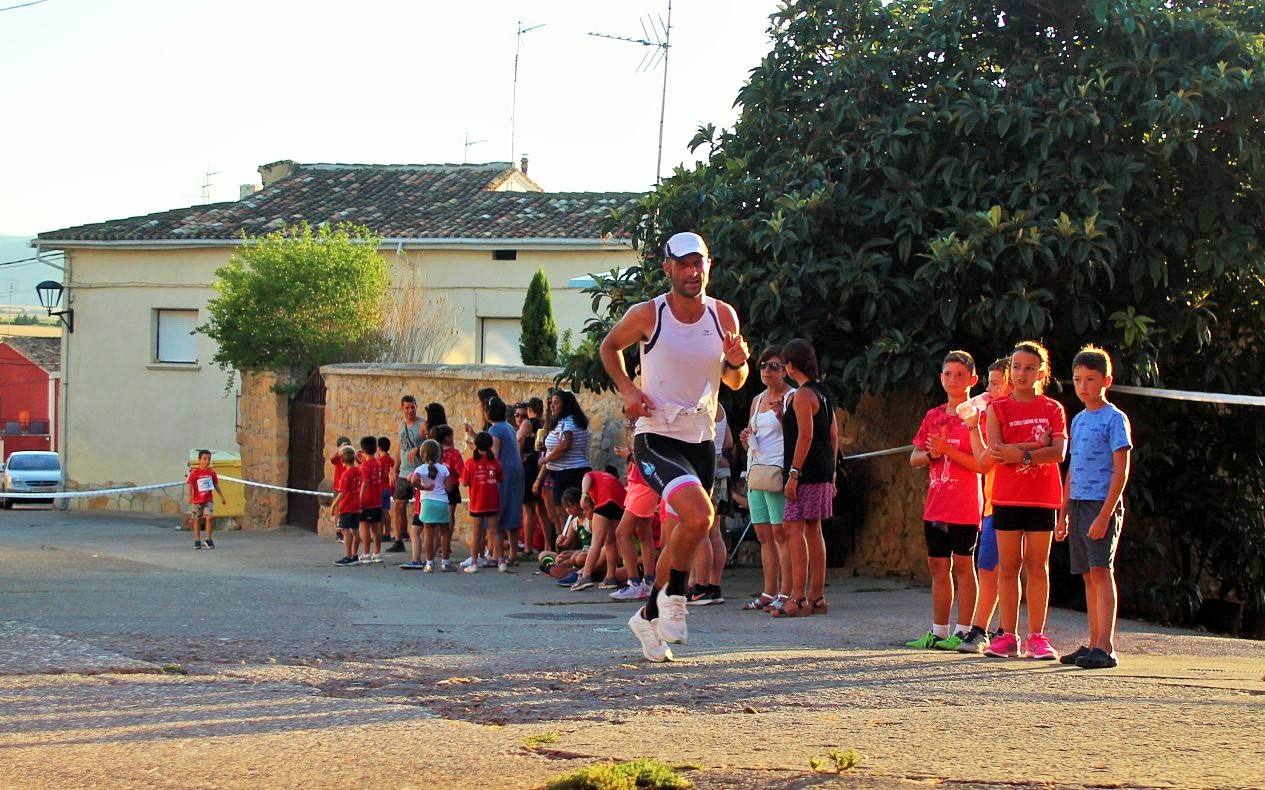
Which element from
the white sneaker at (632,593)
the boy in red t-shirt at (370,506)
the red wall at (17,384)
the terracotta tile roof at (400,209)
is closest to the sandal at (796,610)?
the white sneaker at (632,593)

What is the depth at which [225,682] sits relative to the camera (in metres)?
6.26

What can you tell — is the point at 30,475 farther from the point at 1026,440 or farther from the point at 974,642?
the point at 1026,440

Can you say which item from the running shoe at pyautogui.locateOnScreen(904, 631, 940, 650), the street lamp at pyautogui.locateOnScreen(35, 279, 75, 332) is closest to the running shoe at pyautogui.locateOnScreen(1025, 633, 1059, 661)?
the running shoe at pyautogui.locateOnScreen(904, 631, 940, 650)

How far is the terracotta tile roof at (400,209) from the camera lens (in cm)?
3297

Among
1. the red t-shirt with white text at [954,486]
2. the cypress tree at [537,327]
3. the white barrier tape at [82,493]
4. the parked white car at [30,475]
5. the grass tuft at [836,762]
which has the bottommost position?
the parked white car at [30,475]

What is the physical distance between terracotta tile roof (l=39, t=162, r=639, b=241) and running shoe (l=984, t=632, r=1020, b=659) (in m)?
24.5

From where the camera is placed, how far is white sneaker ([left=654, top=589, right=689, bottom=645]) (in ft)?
22.8

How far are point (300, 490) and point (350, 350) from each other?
2985mm

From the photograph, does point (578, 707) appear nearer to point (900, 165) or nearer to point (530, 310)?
point (900, 165)

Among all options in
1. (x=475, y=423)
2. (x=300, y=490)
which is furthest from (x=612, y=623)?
(x=300, y=490)

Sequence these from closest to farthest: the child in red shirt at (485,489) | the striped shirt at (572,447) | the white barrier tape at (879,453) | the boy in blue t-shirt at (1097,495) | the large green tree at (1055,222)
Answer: the boy in blue t-shirt at (1097,495) < the large green tree at (1055,222) < the white barrier tape at (879,453) < the striped shirt at (572,447) < the child in red shirt at (485,489)

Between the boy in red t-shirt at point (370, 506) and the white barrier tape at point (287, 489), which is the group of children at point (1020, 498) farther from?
the white barrier tape at point (287, 489)

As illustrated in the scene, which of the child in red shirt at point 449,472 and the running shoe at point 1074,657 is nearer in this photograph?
the running shoe at point 1074,657

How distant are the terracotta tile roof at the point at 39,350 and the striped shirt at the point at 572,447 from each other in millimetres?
59146
